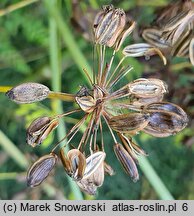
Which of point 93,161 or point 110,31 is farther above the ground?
point 110,31

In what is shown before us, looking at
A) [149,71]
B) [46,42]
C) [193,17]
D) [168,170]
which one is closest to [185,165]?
[168,170]

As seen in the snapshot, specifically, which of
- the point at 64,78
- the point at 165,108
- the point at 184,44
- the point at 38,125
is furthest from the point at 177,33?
the point at 64,78

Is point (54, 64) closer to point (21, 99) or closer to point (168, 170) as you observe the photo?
point (21, 99)

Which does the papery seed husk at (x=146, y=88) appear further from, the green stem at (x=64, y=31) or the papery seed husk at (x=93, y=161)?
the green stem at (x=64, y=31)

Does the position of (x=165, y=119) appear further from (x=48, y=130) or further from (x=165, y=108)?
(x=48, y=130)

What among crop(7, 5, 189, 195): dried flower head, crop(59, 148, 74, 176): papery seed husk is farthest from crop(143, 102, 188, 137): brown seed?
crop(59, 148, 74, 176): papery seed husk
